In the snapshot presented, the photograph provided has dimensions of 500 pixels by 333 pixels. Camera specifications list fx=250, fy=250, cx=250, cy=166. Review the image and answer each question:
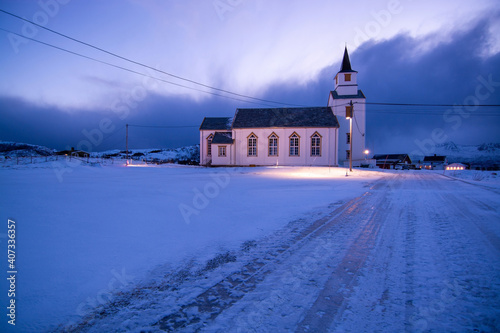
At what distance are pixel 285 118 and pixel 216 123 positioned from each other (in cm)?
1352

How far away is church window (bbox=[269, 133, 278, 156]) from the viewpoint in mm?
38906

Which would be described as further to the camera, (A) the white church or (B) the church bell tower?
(B) the church bell tower

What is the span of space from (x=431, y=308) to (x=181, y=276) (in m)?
3.14

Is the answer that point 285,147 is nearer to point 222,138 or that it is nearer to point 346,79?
point 222,138

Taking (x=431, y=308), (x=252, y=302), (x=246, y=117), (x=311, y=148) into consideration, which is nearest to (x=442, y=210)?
(x=431, y=308)

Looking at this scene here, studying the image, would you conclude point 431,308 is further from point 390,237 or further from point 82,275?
point 82,275

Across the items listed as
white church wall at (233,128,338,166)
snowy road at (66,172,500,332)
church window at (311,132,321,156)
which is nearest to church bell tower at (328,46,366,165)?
white church wall at (233,128,338,166)

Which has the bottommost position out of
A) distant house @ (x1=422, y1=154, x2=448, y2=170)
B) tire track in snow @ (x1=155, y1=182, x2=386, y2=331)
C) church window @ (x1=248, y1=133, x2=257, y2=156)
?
tire track in snow @ (x1=155, y1=182, x2=386, y2=331)

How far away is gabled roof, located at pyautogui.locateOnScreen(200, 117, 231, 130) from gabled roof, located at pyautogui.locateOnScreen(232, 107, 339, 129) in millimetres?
4234

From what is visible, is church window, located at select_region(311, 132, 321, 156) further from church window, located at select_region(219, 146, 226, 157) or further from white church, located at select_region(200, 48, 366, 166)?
church window, located at select_region(219, 146, 226, 157)

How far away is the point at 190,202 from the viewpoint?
9055mm

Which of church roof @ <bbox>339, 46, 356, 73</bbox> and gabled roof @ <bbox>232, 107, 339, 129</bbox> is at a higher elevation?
church roof @ <bbox>339, 46, 356, 73</bbox>

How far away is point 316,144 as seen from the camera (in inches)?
1489

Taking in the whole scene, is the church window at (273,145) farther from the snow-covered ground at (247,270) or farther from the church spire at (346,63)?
the snow-covered ground at (247,270)
